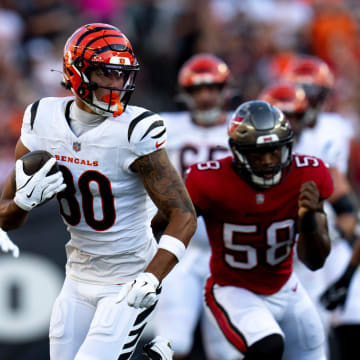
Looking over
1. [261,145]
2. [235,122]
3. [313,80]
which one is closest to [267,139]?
[261,145]

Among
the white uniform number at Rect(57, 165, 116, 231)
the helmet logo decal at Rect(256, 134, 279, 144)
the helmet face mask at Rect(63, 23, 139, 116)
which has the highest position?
the helmet face mask at Rect(63, 23, 139, 116)

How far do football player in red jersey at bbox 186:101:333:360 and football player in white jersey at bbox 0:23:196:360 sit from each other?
518 millimetres

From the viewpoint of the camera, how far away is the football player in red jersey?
417 cm

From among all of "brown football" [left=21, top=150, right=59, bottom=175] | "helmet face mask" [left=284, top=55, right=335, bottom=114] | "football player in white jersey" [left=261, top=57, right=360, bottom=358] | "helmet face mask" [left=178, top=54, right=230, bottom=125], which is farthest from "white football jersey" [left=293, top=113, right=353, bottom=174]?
"brown football" [left=21, top=150, right=59, bottom=175]

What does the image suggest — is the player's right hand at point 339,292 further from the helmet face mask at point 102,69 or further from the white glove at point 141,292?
the helmet face mask at point 102,69

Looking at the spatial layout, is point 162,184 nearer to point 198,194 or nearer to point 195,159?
point 198,194

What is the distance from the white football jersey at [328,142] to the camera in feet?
19.1

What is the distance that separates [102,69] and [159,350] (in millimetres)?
1329

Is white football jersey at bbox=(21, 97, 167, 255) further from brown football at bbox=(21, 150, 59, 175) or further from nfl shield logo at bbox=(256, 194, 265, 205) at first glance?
nfl shield logo at bbox=(256, 194, 265, 205)

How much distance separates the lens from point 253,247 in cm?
431

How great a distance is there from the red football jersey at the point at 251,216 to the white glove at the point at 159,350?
653 millimetres

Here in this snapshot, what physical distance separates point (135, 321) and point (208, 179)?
94cm

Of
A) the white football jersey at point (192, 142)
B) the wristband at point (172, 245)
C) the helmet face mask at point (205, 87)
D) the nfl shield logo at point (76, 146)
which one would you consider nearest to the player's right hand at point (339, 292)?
the white football jersey at point (192, 142)

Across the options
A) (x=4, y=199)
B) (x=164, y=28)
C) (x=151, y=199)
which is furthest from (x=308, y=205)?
(x=164, y=28)
